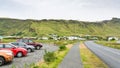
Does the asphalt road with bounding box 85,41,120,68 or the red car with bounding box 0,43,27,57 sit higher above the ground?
the red car with bounding box 0,43,27,57

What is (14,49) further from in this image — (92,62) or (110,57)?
(110,57)

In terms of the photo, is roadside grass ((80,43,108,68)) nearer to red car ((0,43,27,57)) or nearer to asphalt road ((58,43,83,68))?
asphalt road ((58,43,83,68))

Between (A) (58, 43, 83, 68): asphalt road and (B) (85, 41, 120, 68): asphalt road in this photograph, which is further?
(B) (85, 41, 120, 68): asphalt road

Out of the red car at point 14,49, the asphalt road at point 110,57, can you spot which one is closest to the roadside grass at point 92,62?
the asphalt road at point 110,57

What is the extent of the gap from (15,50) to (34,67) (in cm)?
1298

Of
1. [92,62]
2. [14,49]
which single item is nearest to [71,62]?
[92,62]

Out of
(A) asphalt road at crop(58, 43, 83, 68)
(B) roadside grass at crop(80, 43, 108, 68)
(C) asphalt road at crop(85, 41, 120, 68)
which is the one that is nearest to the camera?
(A) asphalt road at crop(58, 43, 83, 68)

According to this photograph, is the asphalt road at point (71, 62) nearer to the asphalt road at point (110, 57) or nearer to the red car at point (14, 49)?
the asphalt road at point (110, 57)

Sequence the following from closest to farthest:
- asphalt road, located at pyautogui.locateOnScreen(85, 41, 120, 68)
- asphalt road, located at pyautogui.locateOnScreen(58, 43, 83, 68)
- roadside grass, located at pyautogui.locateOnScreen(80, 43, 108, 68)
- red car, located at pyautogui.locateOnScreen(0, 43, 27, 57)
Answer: asphalt road, located at pyautogui.locateOnScreen(58, 43, 83, 68)
roadside grass, located at pyautogui.locateOnScreen(80, 43, 108, 68)
asphalt road, located at pyautogui.locateOnScreen(85, 41, 120, 68)
red car, located at pyautogui.locateOnScreen(0, 43, 27, 57)

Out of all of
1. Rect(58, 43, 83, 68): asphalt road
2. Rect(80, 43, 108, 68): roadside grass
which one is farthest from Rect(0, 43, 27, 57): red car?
Rect(80, 43, 108, 68): roadside grass

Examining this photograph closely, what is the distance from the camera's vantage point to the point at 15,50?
90.4ft

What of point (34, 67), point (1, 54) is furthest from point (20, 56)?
point (34, 67)

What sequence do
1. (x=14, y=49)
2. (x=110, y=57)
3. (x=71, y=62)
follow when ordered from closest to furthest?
1. (x=71, y=62)
2. (x=14, y=49)
3. (x=110, y=57)

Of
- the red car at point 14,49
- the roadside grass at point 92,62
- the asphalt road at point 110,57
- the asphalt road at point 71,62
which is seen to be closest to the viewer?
the asphalt road at point 71,62
